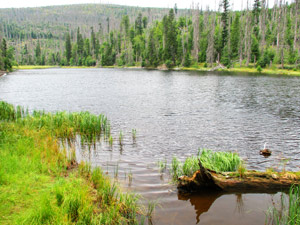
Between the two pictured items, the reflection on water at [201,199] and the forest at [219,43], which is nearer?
the reflection on water at [201,199]

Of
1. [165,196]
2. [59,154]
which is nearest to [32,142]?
[59,154]

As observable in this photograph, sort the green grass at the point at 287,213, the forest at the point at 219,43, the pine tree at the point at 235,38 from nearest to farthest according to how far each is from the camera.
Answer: the green grass at the point at 287,213 → the forest at the point at 219,43 → the pine tree at the point at 235,38

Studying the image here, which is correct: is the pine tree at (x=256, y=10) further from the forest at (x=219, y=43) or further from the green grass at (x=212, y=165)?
the green grass at (x=212, y=165)

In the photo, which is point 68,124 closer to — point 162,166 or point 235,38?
point 162,166

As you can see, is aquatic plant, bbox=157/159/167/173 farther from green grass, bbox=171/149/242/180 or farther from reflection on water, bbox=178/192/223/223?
reflection on water, bbox=178/192/223/223

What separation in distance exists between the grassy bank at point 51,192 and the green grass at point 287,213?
348 cm

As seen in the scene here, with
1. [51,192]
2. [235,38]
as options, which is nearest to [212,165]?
[51,192]

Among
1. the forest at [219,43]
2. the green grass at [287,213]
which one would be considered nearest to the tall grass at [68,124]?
the green grass at [287,213]

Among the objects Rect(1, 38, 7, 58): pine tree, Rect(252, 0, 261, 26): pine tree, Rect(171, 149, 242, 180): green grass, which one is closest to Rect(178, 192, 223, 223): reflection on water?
Rect(171, 149, 242, 180): green grass

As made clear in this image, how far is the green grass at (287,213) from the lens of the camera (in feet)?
18.7

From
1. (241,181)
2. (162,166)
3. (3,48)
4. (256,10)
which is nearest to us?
(241,181)

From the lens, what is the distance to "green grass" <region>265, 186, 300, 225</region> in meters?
5.71

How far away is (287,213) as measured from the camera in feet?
20.8

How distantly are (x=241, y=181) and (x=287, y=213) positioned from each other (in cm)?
155
